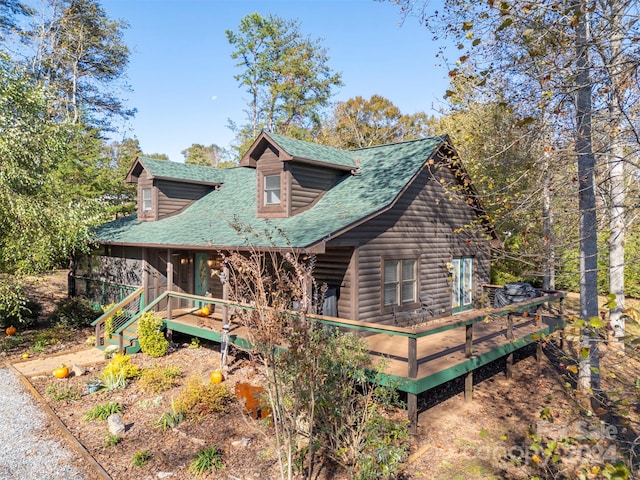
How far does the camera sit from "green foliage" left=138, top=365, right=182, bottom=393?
8992 millimetres

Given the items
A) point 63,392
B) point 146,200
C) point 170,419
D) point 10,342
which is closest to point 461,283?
point 170,419

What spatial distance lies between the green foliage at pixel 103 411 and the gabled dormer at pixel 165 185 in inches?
390

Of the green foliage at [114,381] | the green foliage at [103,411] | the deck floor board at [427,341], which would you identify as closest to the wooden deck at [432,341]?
the deck floor board at [427,341]

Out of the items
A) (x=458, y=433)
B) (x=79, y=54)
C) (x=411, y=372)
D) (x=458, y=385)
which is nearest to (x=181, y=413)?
(x=411, y=372)

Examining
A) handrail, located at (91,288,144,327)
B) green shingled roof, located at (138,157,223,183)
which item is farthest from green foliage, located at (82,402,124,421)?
green shingled roof, located at (138,157,223,183)

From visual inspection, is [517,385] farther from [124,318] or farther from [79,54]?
[79,54]

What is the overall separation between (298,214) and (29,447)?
26.8 ft

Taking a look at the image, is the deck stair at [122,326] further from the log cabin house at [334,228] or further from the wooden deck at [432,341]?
the wooden deck at [432,341]

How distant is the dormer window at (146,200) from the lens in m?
17.2

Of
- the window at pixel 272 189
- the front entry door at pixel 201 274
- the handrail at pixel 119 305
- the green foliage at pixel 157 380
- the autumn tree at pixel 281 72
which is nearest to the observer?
the green foliage at pixel 157 380

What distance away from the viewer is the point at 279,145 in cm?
1206

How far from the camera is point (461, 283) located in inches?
563

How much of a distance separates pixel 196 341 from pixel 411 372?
308 inches

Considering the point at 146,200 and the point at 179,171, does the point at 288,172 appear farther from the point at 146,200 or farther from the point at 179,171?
the point at 146,200
